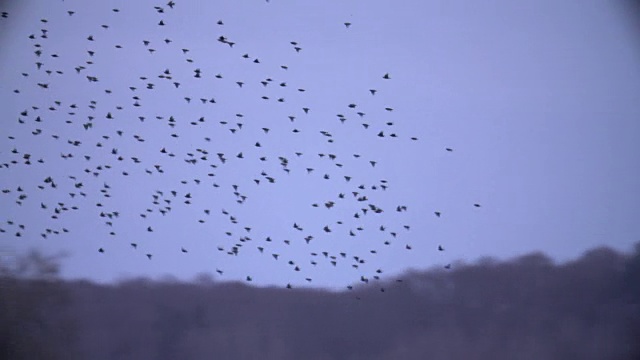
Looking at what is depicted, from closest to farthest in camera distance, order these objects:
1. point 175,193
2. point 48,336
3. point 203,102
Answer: point 203,102
point 175,193
point 48,336

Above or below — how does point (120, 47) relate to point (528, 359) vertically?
above

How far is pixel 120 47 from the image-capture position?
22.5 meters

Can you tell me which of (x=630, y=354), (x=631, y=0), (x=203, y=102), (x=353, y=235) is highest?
(x=631, y=0)

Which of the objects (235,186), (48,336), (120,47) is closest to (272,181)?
(235,186)

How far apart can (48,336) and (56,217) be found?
3069 mm

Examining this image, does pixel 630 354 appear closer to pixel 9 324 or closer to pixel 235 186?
pixel 235 186

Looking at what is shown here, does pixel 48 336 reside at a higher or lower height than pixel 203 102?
lower

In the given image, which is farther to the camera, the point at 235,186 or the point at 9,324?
the point at 9,324

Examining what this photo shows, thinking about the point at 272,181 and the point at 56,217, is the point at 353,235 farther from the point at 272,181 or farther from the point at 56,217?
the point at 56,217

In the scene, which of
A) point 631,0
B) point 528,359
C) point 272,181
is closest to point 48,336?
point 272,181

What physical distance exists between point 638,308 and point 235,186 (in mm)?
9383

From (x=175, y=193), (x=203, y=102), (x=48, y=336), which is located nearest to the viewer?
(x=203, y=102)

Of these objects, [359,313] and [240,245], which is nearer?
[240,245]

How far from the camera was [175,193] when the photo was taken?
23641 mm
